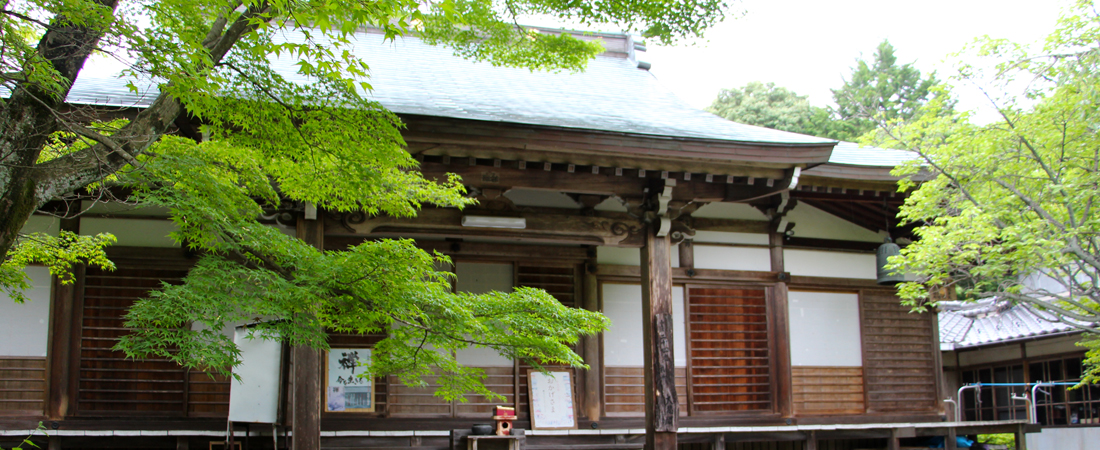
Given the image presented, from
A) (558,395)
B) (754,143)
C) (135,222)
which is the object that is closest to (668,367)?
(558,395)

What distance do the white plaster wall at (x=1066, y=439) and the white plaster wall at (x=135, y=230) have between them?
43.6 feet

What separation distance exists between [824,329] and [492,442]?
4.64 meters

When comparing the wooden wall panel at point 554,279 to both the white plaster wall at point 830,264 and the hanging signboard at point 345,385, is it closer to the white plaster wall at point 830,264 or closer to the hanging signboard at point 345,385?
the hanging signboard at point 345,385

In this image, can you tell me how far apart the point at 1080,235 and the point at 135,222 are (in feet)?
30.1

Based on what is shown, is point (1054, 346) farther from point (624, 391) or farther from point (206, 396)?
point (206, 396)

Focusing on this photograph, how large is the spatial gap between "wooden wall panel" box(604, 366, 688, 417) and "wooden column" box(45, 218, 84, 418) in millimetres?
5397

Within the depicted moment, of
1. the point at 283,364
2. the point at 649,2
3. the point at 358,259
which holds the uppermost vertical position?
the point at 649,2

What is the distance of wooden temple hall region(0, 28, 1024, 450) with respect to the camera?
7102mm

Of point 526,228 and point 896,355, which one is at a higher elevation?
point 526,228

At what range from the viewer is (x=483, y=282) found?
28.4 feet

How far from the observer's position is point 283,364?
7.86m

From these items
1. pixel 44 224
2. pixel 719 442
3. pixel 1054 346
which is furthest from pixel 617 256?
pixel 1054 346

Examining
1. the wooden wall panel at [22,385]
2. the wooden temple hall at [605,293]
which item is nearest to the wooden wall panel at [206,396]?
the wooden temple hall at [605,293]

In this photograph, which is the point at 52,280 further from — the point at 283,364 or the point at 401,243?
the point at 401,243
